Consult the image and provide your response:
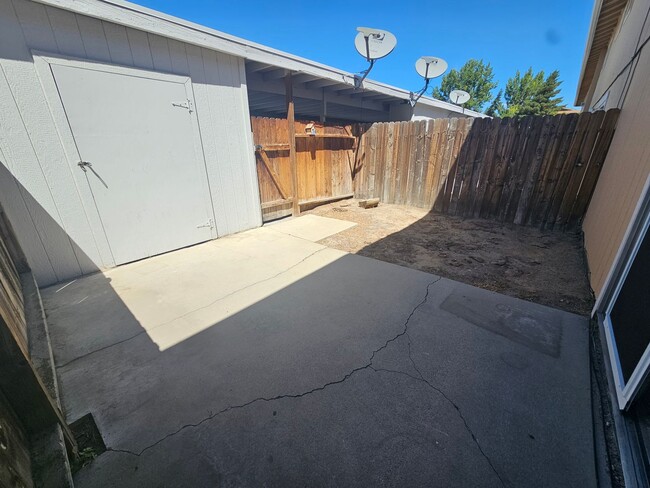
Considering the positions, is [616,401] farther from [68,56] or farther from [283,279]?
[68,56]

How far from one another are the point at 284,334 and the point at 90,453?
121 cm

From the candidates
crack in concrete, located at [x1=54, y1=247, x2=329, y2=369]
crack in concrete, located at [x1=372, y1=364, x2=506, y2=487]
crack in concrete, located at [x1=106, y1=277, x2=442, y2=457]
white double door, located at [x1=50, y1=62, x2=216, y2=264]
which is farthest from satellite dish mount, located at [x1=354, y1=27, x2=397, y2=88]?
crack in concrete, located at [x1=372, y1=364, x2=506, y2=487]

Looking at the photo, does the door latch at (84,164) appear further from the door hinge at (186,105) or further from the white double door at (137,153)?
the door hinge at (186,105)

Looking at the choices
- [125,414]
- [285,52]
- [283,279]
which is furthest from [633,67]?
[125,414]

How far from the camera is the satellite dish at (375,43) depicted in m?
4.75

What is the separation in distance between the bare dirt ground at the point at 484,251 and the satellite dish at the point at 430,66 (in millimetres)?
3417

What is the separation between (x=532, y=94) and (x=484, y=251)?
33881 millimetres

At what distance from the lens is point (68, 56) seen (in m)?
2.68

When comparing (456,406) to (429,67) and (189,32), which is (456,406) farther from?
(429,67)

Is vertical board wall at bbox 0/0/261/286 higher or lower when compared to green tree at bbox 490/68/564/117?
lower

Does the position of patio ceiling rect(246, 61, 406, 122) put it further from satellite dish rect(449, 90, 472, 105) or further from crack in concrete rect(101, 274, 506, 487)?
crack in concrete rect(101, 274, 506, 487)

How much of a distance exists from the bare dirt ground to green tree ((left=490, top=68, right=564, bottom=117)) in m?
28.8

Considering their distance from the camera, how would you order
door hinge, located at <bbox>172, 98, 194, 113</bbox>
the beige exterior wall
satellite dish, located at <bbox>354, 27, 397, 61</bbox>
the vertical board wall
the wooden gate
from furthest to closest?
the wooden gate
satellite dish, located at <bbox>354, 27, 397, 61</bbox>
door hinge, located at <bbox>172, 98, 194, 113</bbox>
the vertical board wall
the beige exterior wall

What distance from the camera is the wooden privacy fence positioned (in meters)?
4.04
